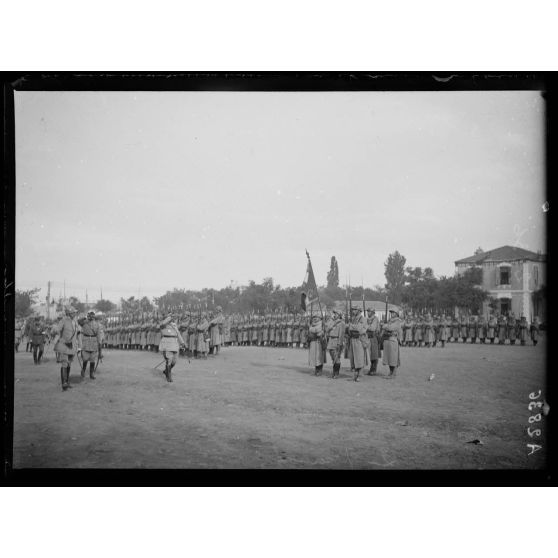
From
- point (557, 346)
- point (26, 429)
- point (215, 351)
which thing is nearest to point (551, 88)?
point (557, 346)

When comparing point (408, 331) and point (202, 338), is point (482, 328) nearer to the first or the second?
point (408, 331)

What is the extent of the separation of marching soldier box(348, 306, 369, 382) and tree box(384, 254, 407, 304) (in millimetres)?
611

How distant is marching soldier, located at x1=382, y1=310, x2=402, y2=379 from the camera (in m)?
5.44

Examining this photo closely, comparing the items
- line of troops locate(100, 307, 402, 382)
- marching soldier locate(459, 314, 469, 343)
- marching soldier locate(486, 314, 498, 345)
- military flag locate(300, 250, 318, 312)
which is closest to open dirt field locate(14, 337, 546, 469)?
marching soldier locate(486, 314, 498, 345)

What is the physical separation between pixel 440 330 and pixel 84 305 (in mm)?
5238

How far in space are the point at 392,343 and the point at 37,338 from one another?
500 centimetres

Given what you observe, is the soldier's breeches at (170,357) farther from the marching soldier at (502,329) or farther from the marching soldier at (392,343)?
the marching soldier at (502,329)

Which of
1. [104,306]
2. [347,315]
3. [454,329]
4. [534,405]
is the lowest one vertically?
[534,405]

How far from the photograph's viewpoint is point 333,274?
5.25m

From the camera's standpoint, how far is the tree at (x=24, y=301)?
491cm

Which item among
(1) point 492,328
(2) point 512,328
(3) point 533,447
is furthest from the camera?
(1) point 492,328

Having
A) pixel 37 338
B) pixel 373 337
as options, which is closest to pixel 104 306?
pixel 37 338

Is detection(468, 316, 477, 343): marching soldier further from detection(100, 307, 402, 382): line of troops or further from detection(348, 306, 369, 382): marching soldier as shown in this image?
detection(348, 306, 369, 382): marching soldier

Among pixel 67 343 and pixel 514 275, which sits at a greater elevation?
pixel 514 275
